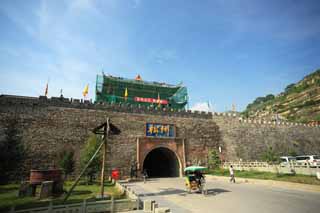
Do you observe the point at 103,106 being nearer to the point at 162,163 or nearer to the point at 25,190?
the point at 25,190

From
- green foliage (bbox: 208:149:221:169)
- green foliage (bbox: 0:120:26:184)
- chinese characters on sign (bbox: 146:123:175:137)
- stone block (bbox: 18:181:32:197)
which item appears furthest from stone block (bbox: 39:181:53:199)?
green foliage (bbox: 208:149:221:169)

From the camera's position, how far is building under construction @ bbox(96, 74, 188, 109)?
27.9 meters

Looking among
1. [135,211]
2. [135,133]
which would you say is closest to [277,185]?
[135,211]

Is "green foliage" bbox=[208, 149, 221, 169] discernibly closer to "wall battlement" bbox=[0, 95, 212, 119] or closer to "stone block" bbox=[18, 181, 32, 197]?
"wall battlement" bbox=[0, 95, 212, 119]

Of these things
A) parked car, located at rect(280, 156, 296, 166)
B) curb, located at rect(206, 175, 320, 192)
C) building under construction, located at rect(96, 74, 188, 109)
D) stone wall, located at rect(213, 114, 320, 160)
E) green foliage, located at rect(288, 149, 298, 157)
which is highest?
building under construction, located at rect(96, 74, 188, 109)

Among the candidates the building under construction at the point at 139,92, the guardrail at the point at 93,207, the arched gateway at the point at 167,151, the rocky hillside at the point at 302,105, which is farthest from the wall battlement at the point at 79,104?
the rocky hillside at the point at 302,105

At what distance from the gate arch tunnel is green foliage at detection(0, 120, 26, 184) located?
40.7 feet

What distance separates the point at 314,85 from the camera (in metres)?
56.4

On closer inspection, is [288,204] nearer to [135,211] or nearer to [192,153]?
[135,211]

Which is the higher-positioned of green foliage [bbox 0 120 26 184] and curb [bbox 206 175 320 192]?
green foliage [bbox 0 120 26 184]

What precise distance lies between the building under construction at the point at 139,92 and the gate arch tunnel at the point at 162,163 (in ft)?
26.1

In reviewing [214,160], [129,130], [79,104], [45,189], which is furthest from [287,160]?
[79,104]

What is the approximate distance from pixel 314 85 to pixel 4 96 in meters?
73.6

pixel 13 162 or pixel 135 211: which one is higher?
pixel 13 162
